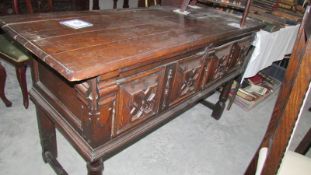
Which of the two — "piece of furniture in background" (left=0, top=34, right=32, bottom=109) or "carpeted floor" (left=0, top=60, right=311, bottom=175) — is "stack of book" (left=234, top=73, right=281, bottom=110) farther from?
"piece of furniture in background" (left=0, top=34, right=32, bottom=109)

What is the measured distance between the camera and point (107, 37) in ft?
2.89

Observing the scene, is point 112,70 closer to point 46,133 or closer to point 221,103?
point 46,133

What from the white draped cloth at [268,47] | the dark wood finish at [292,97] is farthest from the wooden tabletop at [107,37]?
the white draped cloth at [268,47]

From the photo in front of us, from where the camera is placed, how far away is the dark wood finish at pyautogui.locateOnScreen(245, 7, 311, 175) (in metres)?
0.62

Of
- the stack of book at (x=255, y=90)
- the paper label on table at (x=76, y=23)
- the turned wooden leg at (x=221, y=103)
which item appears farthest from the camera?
the stack of book at (x=255, y=90)

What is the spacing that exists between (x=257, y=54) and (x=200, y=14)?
585 millimetres

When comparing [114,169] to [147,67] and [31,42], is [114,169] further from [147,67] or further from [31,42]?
[31,42]

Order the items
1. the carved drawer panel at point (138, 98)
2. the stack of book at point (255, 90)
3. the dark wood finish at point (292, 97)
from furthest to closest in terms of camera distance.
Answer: the stack of book at point (255, 90), the carved drawer panel at point (138, 98), the dark wood finish at point (292, 97)

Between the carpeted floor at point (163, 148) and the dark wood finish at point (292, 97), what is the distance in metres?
0.84

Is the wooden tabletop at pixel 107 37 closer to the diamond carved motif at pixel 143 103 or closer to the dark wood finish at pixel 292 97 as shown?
the diamond carved motif at pixel 143 103

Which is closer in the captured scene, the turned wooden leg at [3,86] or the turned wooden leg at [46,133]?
the turned wooden leg at [46,133]

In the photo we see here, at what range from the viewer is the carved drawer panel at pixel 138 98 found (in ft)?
2.68

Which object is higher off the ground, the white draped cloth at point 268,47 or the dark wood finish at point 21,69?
the white draped cloth at point 268,47

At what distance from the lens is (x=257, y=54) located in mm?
1775
